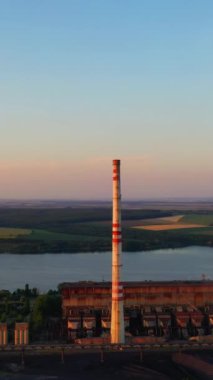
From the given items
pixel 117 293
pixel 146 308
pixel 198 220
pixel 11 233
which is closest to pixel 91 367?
pixel 117 293

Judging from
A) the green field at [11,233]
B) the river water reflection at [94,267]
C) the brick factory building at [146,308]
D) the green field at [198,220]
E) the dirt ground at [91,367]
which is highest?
the green field at [198,220]

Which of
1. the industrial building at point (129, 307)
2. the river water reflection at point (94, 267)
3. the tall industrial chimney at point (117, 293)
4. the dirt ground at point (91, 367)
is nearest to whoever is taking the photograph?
the dirt ground at point (91, 367)

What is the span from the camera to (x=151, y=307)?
9633 mm

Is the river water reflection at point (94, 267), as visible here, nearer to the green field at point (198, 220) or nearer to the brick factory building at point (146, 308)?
the brick factory building at point (146, 308)

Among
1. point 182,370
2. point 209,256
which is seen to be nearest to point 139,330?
point 182,370

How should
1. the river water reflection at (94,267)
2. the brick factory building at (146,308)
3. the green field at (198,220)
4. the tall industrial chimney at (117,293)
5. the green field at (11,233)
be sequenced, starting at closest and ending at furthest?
the tall industrial chimney at (117,293) → the brick factory building at (146,308) → the river water reflection at (94,267) → the green field at (11,233) → the green field at (198,220)

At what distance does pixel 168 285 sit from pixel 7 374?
4755 millimetres

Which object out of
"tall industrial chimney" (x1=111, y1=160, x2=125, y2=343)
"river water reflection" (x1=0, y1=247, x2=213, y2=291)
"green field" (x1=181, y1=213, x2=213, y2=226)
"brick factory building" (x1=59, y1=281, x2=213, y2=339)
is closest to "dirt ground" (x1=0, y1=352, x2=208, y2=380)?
"tall industrial chimney" (x1=111, y1=160, x2=125, y2=343)

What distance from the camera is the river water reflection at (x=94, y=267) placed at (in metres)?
14.5

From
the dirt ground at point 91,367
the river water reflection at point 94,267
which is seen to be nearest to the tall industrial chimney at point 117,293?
the dirt ground at point 91,367

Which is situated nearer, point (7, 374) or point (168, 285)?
point (7, 374)

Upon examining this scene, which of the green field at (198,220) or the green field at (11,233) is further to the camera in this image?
the green field at (198,220)

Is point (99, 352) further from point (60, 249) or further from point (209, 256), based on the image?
point (60, 249)

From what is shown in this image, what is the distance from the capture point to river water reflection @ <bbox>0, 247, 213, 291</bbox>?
1454 centimetres
